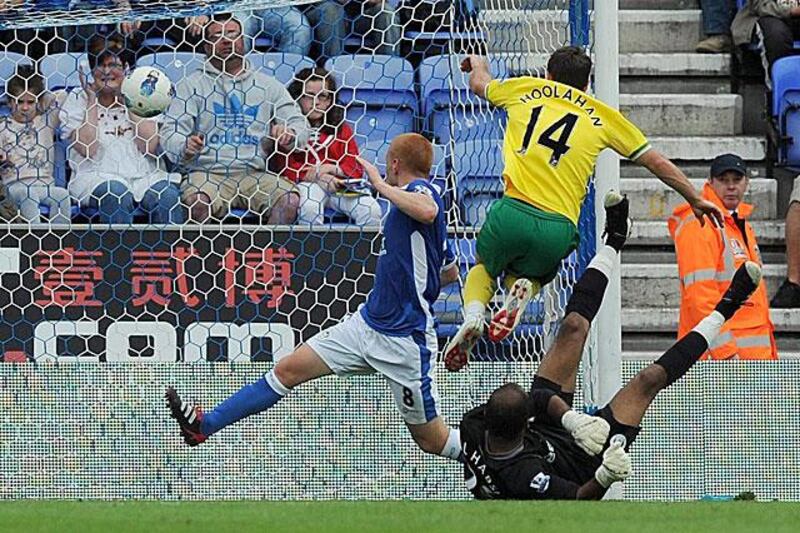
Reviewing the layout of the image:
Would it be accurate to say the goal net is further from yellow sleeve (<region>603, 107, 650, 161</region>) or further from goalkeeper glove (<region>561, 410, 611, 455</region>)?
goalkeeper glove (<region>561, 410, 611, 455</region>)

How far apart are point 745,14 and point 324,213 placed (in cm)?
398

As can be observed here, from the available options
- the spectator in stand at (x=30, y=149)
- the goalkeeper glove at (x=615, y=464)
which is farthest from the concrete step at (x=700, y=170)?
the goalkeeper glove at (x=615, y=464)

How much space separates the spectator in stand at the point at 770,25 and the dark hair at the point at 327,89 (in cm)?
332

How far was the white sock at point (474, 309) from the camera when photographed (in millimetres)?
8375

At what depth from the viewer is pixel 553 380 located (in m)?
8.47

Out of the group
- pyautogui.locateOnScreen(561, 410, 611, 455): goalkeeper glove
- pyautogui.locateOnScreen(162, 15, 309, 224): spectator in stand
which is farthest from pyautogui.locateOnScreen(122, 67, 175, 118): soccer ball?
pyautogui.locateOnScreen(561, 410, 611, 455): goalkeeper glove

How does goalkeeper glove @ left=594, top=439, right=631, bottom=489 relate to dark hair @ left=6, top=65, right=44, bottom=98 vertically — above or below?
below

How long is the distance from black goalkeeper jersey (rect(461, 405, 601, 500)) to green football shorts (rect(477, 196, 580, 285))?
0.67 meters

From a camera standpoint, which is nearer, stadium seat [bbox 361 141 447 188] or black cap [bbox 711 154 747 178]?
stadium seat [bbox 361 141 447 188]

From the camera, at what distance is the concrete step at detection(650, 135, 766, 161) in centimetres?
1187

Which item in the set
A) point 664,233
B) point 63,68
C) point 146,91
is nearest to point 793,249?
point 664,233

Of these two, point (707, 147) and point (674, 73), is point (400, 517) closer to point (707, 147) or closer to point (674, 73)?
point (707, 147)

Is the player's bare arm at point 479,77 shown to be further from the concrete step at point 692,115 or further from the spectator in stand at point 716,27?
the spectator in stand at point 716,27

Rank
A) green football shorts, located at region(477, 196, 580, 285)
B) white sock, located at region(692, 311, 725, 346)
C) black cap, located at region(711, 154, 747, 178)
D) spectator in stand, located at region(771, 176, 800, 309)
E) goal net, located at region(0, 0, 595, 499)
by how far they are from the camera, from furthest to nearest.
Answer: spectator in stand, located at region(771, 176, 800, 309), black cap, located at region(711, 154, 747, 178), goal net, located at region(0, 0, 595, 499), white sock, located at region(692, 311, 725, 346), green football shorts, located at region(477, 196, 580, 285)
